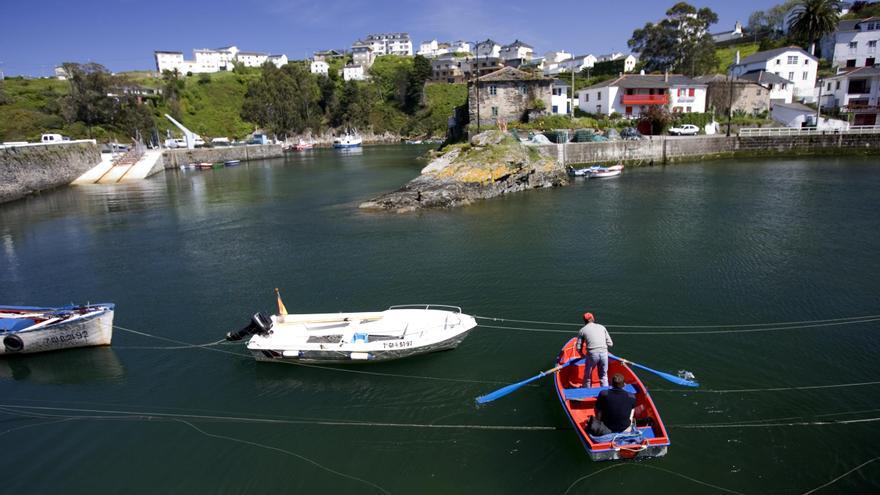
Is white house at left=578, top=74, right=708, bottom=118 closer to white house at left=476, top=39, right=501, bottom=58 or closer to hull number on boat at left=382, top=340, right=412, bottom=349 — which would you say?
hull number on boat at left=382, top=340, right=412, bottom=349

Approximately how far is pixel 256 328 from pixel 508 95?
6321cm

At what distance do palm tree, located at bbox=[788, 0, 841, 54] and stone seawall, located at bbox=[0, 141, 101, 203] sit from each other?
124m

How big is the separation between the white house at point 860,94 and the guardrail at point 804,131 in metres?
7.27

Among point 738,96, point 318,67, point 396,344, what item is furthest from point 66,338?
point 318,67

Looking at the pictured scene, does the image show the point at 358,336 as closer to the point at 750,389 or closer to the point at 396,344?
the point at 396,344

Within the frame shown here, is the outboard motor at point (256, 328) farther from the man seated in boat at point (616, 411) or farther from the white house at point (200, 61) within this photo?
the white house at point (200, 61)

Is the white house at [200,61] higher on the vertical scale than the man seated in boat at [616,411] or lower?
higher

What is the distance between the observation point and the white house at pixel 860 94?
7106 centimetres

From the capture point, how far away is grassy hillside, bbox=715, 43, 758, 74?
105m

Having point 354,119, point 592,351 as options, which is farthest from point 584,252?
point 354,119

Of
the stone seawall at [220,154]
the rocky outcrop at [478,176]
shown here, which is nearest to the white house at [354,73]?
the stone seawall at [220,154]

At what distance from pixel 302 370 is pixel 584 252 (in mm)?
16557

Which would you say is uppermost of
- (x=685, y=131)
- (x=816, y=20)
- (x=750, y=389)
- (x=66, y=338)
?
(x=816, y=20)

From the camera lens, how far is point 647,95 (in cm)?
7356
